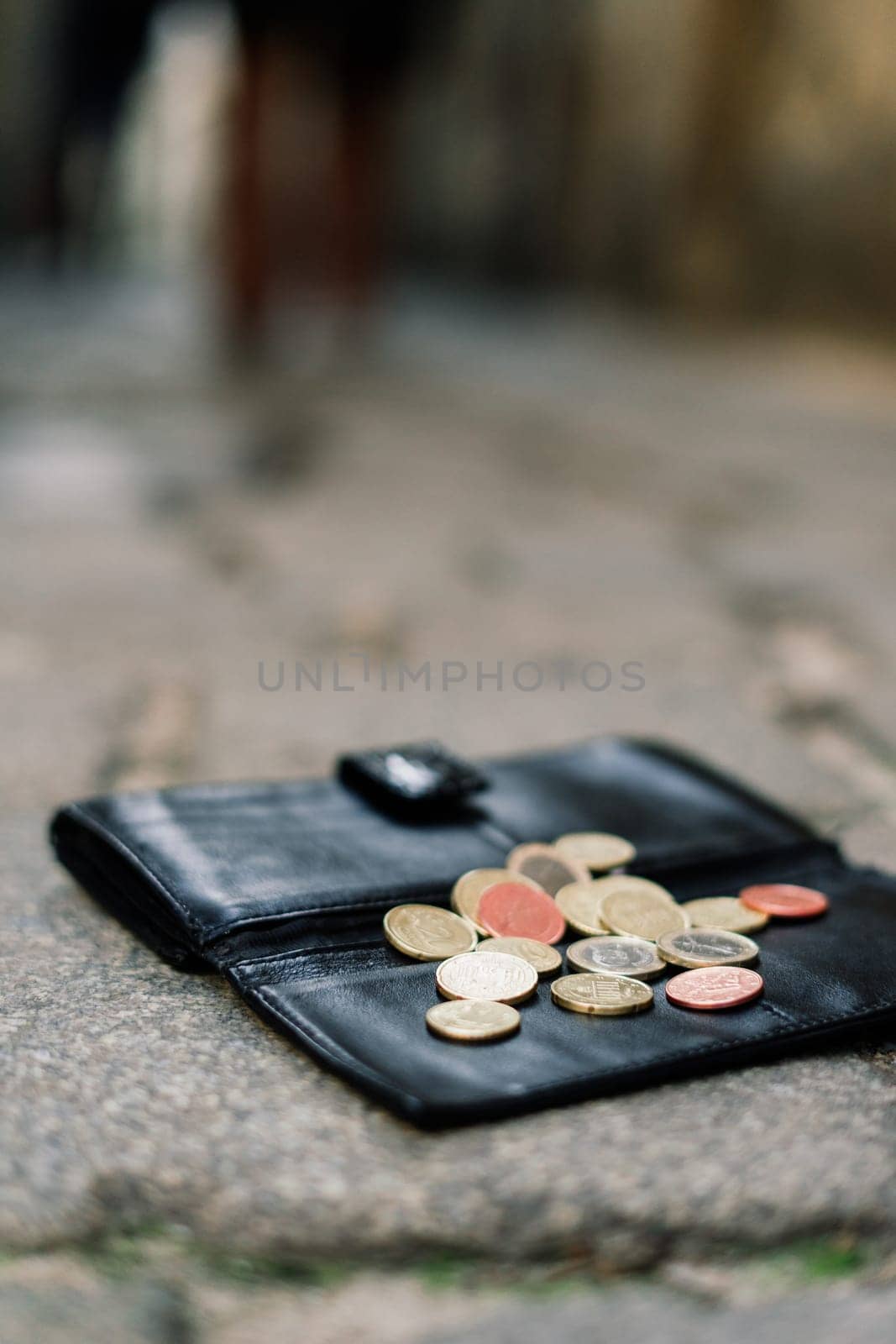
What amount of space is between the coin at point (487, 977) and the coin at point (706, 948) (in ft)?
0.32

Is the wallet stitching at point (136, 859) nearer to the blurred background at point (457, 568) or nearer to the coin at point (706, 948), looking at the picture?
the blurred background at point (457, 568)

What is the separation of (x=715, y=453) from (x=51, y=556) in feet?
6.66

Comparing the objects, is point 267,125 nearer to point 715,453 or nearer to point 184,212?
point 715,453

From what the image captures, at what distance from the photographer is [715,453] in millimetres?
3879

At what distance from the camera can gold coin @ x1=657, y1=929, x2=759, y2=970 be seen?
2.90 feet

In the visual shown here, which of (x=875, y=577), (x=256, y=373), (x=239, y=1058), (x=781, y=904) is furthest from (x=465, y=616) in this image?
(x=256, y=373)

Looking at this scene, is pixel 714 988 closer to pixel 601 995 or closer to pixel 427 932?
pixel 601 995

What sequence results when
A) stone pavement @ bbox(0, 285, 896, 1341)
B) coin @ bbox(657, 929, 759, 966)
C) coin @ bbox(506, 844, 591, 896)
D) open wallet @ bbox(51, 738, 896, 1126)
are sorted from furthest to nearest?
1. coin @ bbox(506, 844, 591, 896)
2. coin @ bbox(657, 929, 759, 966)
3. open wallet @ bbox(51, 738, 896, 1126)
4. stone pavement @ bbox(0, 285, 896, 1341)

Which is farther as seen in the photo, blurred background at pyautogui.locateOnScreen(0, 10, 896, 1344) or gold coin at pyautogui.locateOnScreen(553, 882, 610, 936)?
gold coin at pyautogui.locateOnScreen(553, 882, 610, 936)

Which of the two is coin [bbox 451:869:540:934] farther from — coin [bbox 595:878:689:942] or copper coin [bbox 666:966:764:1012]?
copper coin [bbox 666:966:764:1012]

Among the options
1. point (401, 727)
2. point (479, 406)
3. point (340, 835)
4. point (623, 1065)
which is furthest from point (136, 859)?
point (479, 406)

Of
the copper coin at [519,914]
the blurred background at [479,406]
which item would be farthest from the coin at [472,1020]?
the blurred background at [479,406]

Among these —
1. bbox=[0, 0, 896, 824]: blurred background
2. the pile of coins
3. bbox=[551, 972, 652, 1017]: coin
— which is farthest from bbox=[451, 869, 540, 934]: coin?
bbox=[0, 0, 896, 824]: blurred background

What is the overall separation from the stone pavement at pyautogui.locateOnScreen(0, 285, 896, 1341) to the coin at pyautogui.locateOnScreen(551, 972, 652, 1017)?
0.06 metres
